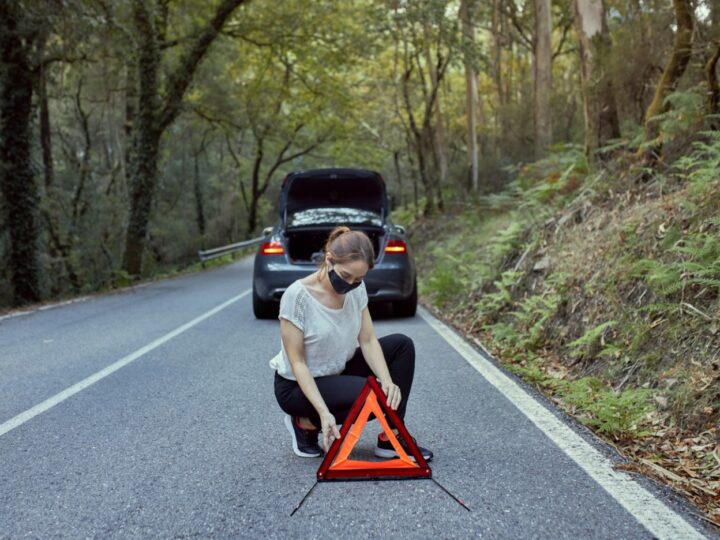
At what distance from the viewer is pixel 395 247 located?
1003cm

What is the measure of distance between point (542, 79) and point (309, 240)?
453 inches

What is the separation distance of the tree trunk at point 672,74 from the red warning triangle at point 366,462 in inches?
255

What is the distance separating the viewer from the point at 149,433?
4625 millimetres

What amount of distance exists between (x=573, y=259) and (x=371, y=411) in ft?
16.5

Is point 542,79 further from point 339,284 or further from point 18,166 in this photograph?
point 339,284

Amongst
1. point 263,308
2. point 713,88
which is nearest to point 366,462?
point 263,308

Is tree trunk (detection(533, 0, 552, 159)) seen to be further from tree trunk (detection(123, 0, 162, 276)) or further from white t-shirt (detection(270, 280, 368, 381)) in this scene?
white t-shirt (detection(270, 280, 368, 381))

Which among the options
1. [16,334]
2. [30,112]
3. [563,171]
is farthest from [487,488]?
[30,112]

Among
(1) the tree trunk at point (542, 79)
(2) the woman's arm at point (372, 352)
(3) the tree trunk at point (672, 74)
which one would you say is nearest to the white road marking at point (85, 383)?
(2) the woman's arm at point (372, 352)

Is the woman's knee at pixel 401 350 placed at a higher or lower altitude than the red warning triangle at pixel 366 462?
higher

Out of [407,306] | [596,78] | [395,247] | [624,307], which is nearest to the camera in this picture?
[624,307]

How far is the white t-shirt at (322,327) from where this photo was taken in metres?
3.81

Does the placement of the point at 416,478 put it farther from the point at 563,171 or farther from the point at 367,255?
the point at 563,171

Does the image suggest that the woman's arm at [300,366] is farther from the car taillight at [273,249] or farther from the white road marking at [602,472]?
the car taillight at [273,249]
